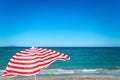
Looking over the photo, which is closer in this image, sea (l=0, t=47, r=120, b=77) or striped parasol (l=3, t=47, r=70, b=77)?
striped parasol (l=3, t=47, r=70, b=77)

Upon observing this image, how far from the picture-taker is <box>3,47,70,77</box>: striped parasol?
22.5 feet

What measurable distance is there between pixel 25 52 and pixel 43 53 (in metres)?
0.43

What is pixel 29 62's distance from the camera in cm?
696

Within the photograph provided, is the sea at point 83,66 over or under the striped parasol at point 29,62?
under

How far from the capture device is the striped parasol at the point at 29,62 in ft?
22.5

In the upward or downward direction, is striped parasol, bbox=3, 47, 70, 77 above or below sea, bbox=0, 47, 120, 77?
above

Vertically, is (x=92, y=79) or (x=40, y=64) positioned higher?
(x=40, y=64)

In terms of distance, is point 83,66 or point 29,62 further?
point 83,66

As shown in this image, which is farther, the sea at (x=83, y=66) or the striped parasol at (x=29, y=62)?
the sea at (x=83, y=66)

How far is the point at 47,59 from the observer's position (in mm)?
7082

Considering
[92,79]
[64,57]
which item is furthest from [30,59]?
[92,79]

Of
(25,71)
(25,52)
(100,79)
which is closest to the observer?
(25,71)

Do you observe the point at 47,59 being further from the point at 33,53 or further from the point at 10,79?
the point at 10,79

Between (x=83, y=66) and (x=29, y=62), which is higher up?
(x=29, y=62)
